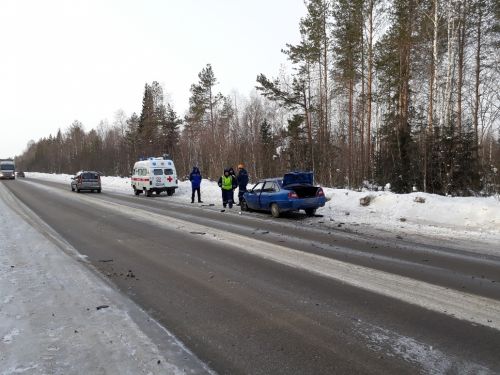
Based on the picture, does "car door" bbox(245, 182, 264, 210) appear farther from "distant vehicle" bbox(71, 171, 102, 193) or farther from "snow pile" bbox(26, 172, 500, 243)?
"distant vehicle" bbox(71, 171, 102, 193)

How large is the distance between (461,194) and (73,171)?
331 ft

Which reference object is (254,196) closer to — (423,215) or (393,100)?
(423,215)

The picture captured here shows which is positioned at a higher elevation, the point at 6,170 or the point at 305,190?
the point at 6,170

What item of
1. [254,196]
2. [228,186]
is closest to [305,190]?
[254,196]

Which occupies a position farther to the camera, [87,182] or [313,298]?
[87,182]

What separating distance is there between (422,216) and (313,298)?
29.7 feet

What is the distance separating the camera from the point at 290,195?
14.2 m

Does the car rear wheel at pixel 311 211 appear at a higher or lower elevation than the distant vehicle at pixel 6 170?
lower

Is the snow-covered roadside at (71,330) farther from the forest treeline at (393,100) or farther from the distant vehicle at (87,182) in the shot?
the distant vehicle at (87,182)

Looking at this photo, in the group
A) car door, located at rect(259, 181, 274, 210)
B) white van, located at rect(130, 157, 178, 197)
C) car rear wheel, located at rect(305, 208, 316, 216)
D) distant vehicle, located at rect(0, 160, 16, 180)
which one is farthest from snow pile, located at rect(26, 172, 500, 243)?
distant vehicle, located at rect(0, 160, 16, 180)

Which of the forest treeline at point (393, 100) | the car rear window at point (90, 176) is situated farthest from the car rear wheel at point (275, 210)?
the car rear window at point (90, 176)

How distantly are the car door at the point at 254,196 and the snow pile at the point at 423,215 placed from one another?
2.46 m

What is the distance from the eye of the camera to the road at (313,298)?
12.0 feet

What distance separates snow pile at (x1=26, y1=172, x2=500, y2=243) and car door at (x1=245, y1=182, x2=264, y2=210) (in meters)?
2.46
